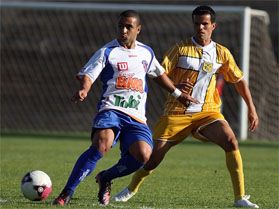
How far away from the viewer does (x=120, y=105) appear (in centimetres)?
882

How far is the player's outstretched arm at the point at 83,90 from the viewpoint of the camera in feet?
26.9

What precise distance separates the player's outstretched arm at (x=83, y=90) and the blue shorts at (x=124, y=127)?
15.1 inches

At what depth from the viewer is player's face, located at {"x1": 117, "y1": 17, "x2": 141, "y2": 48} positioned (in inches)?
347

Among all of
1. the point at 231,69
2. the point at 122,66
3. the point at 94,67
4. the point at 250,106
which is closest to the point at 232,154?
the point at 250,106

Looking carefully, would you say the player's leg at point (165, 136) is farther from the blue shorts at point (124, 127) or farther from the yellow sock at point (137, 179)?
the blue shorts at point (124, 127)

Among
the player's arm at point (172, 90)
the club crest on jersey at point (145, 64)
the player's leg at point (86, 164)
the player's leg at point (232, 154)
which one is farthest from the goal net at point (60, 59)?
the player's leg at point (86, 164)

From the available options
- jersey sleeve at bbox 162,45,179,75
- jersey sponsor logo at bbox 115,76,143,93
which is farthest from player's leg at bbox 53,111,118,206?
jersey sleeve at bbox 162,45,179,75

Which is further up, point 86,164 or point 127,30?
point 127,30

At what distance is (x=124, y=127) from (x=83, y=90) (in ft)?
2.34

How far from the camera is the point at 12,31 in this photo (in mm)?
27234

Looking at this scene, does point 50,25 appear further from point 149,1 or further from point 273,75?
point 273,75

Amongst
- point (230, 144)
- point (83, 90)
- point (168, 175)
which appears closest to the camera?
point (83, 90)

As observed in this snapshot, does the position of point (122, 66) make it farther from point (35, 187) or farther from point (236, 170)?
point (236, 170)

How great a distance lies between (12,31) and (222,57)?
1811 centimetres
